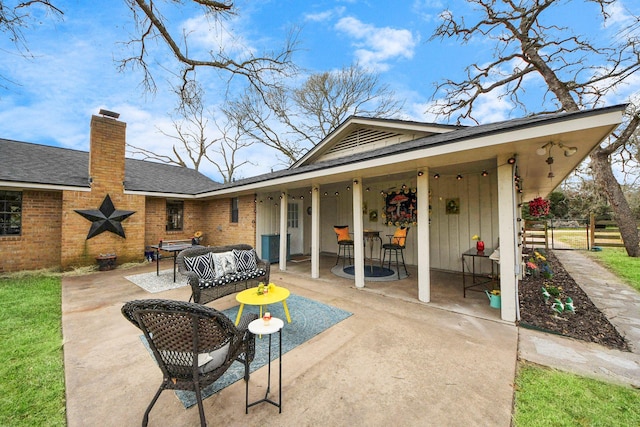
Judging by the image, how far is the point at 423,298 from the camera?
13.9ft

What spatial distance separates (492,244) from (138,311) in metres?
6.58

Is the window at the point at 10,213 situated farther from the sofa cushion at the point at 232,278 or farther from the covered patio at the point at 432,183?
the sofa cushion at the point at 232,278

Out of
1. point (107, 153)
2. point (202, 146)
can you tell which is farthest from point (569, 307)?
point (202, 146)

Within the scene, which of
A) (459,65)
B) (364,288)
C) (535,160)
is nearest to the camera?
(535,160)

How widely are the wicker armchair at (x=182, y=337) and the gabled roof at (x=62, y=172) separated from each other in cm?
756

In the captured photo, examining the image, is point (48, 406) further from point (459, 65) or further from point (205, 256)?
point (459, 65)

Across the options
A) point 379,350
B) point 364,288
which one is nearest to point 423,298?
point 364,288

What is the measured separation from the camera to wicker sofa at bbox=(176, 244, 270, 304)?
3662 millimetres

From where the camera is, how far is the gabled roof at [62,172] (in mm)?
6305

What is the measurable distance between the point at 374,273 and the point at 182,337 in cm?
522

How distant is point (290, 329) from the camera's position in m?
3.27

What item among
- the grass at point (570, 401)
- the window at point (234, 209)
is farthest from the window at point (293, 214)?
the grass at point (570, 401)

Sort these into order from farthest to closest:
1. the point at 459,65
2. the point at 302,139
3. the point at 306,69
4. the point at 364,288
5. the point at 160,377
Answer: the point at 302,139 → the point at 459,65 → the point at 306,69 → the point at 364,288 → the point at 160,377

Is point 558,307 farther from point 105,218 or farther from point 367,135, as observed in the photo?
point 105,218
